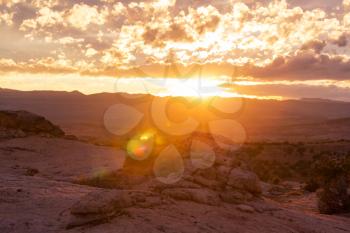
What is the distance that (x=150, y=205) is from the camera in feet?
38.5

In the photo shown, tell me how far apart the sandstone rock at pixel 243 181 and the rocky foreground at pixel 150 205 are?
0.10ft

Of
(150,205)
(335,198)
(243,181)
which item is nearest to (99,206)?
(150,205)

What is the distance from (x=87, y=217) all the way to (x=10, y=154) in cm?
1458

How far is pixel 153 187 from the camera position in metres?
13.7

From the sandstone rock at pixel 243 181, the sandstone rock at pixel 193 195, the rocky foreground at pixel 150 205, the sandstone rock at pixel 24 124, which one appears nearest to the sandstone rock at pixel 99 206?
the rocky foreground at pixel 150 205

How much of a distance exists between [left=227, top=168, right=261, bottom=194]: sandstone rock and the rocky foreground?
0.10ft

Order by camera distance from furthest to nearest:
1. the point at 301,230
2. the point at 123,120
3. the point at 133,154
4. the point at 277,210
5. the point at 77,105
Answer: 1. the point at 77,105
2. the point at 123,120
3. the point at 133,154
4. the point at 277,210
5. the point at 301,230

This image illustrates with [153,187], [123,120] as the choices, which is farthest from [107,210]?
[123,120]

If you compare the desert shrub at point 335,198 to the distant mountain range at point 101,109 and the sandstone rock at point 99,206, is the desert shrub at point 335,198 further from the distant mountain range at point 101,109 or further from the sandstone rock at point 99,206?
the distant mountain range at point 101,109

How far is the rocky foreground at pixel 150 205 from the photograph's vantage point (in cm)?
1055

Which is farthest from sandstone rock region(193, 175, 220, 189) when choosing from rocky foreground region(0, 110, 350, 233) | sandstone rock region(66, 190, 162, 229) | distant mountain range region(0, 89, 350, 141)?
distant mountain range region(0, 89, 350, 141)

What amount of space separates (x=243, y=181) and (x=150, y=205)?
4019 millimetres

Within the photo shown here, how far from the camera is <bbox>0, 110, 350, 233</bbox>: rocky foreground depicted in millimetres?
10547

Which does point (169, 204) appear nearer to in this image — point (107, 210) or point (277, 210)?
point (107, 210)
